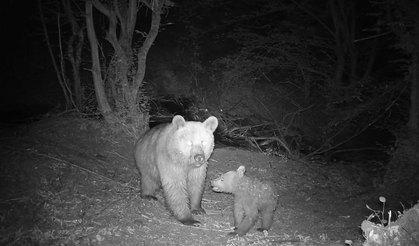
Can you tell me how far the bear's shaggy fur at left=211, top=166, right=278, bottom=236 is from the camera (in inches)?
220

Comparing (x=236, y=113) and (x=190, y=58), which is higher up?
(x=190, y=58)

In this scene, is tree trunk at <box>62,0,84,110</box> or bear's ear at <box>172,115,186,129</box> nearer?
bear's ear at <box>172,115,186,129</box>

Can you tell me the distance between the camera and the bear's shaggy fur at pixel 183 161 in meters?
5.66

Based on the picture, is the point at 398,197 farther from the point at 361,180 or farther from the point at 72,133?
the point at 72,133

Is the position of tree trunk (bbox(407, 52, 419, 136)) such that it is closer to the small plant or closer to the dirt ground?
the dirt ground

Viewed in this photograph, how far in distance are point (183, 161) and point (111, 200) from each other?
154 cm

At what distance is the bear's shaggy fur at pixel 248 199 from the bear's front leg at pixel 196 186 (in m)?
0.36

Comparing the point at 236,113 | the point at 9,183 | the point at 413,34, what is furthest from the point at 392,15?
the point at 9,183

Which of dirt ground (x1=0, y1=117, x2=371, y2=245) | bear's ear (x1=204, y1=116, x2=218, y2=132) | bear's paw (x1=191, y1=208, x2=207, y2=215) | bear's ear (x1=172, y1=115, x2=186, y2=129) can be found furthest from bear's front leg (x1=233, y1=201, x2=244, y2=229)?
bear's ear (x1=172, y1=115, x2=186, y2=129)

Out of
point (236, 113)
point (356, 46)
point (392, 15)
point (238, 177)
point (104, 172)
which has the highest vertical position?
point (392, 15)

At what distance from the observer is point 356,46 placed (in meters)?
16.2

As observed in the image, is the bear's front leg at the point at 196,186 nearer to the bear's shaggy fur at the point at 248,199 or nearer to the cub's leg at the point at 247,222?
the bear's shaggy fur at the point at 248,199

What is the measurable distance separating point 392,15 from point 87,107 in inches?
338

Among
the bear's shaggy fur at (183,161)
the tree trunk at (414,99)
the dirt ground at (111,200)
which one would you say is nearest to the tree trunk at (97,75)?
the dirt ground at (111,200)
